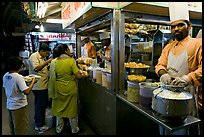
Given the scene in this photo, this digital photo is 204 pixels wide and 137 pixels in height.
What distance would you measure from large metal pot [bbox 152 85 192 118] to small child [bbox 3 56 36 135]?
5.48 feet

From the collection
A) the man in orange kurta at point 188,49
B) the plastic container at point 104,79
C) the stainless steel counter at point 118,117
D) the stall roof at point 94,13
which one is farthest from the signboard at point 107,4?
the stainless steel counter at point 118,117

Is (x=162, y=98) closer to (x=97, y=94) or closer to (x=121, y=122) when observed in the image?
(x=121, y=122)

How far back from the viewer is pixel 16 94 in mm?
2270

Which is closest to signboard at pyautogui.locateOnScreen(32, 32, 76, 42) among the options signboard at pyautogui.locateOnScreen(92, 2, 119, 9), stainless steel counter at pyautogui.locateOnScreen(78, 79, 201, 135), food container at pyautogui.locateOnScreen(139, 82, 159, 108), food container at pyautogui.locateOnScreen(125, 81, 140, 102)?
stainless steel counter at pyautogui.locateOnScreen(78, 79, 201, 135)

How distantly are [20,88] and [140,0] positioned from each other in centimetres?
174

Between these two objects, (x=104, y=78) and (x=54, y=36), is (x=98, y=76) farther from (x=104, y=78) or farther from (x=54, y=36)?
(x=54, y=36)

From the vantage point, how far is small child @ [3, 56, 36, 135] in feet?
7.32

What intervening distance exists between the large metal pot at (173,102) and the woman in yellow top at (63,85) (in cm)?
179

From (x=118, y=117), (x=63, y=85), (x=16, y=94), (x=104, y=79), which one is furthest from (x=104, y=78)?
(x=16, y=94)

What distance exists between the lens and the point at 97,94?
9.51 ft

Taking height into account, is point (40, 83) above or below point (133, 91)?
below

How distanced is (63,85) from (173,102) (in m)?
2.07

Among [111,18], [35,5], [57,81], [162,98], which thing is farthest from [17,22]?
[162,98]

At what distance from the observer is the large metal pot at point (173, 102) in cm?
125
